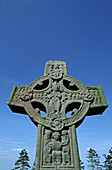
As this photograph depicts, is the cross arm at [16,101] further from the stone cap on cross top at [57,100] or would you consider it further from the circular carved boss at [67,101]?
the circular carved boss at [67,101]

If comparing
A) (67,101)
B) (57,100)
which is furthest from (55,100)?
(67,101)

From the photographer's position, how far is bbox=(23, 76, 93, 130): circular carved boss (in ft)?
15.9

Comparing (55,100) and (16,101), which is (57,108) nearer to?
(55,100)

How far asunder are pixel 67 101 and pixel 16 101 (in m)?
2.08

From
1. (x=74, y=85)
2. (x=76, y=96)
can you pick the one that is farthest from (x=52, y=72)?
(x=76, y=96)

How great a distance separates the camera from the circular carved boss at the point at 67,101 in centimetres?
486

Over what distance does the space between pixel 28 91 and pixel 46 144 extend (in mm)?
2266

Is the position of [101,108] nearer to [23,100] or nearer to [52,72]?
[52,72]

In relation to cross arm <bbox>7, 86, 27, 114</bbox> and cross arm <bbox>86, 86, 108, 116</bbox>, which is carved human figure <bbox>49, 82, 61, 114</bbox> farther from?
cross arm <bbox>86, 86, 108, 116</bbox>

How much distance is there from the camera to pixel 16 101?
5.33 meters

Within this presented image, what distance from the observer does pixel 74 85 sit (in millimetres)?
5934

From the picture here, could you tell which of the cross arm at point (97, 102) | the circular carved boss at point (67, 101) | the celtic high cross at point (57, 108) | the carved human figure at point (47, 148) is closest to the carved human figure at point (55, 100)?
the celtic high cross at point (57, 108)

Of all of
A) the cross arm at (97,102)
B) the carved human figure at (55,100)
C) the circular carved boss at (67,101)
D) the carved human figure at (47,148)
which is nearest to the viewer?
the carved human figure at (47,148)

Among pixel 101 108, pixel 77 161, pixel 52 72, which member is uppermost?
pixel 52 72
